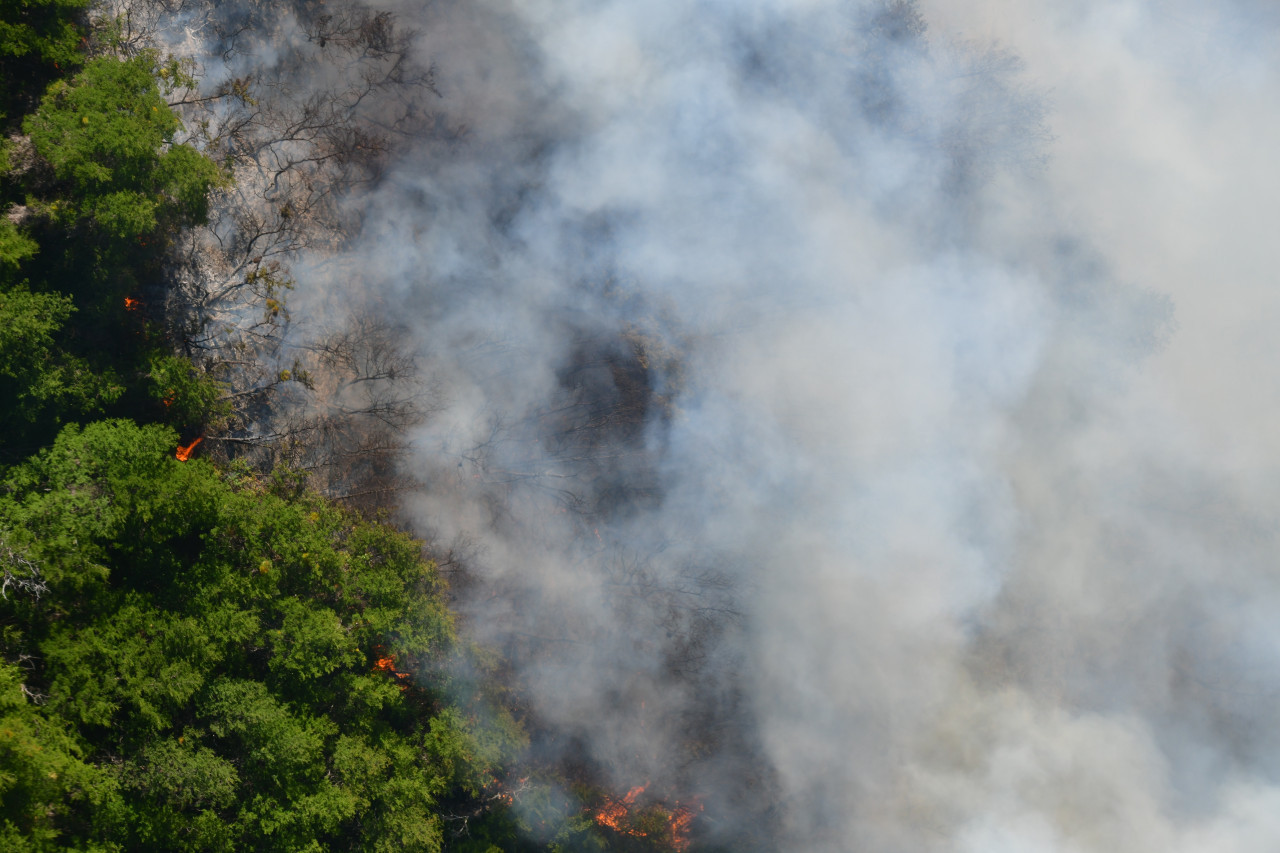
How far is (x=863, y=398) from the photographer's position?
12.4m

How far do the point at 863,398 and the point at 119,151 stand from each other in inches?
511

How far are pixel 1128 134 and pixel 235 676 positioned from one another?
18.8 meters

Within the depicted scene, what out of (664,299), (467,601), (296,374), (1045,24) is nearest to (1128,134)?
(1045,24)

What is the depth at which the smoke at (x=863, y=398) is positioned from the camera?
1236 cm

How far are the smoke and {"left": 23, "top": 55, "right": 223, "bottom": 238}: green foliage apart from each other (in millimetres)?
2358

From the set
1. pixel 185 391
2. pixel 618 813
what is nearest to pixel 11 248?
pixel 185 391

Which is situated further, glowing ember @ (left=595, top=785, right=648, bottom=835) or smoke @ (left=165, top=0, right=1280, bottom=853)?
glowing ember @ (left=595, top=785, right=648, bottom=835)

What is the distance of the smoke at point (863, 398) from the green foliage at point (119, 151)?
2.36m

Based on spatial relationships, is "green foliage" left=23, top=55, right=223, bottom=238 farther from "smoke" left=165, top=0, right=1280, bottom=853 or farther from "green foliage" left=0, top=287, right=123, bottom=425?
"smoke" left=165, top=0, right=1280, bottom=853

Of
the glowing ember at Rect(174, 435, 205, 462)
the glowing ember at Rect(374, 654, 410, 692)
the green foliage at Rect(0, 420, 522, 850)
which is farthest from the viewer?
the glowing ember at Rect(374, 654, 410, 692)

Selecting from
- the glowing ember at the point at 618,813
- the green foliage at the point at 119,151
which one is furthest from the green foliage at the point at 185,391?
the glowing ember at the point at 618,813

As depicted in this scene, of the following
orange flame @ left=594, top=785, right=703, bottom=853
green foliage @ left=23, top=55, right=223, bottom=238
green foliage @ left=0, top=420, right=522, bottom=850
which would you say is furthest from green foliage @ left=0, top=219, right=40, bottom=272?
orange flame @ left=594, top=785, right=703, bottom=853

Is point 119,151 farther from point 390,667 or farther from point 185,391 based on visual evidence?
point 390,667

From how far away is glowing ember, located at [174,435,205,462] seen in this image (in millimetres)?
12078
